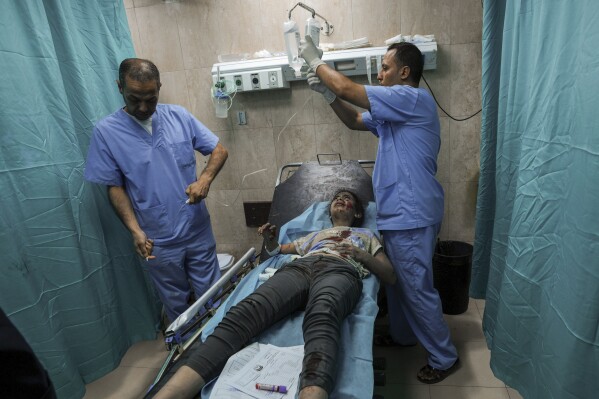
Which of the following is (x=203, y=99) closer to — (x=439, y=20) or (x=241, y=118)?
(x=241, y=118)

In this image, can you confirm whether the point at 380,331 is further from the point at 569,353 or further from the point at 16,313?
the point at 16,313

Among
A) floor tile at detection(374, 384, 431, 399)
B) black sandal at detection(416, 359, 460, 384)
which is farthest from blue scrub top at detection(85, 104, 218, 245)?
black sandal at detection(416, 359, 460, 384)

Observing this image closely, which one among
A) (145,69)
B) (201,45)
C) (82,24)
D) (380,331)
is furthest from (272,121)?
(380,331)

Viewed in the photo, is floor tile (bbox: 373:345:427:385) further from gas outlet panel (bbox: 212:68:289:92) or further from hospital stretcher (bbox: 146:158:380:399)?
gas outlet panel (bbox: 212:68:289:92)

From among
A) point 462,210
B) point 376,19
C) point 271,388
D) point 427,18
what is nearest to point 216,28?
point 376,19

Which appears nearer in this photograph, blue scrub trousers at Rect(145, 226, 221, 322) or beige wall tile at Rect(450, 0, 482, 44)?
blue scrub trousers at Rect(145, 226, 221, 322)

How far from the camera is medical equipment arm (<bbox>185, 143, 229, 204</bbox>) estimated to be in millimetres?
1886

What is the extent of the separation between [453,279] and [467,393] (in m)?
0.74

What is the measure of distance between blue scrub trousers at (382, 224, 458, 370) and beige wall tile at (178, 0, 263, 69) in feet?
5.77

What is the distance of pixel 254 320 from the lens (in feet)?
4.69

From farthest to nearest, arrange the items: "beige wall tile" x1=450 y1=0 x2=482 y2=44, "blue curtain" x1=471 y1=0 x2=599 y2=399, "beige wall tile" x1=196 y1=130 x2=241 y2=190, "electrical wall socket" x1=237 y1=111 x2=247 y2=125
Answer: "beige wall tile" x1=196 y1=130 x2=241 y2=190 < "electrical wall socket" x1=237 y1=111 x2=247 y2=125 < "beige wall tile" x1=450 y1=0 x2=482 y2=44 < "blue curtain" x1=471 y1=0 x2=599 y2=399

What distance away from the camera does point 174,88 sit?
2.80 m

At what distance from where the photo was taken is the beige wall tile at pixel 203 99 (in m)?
2.73

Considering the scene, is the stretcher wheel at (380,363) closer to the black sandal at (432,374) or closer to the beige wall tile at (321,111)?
the black sandal at (432,374)
